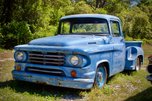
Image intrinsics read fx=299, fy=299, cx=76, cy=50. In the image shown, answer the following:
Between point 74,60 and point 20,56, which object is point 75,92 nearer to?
point 74,60

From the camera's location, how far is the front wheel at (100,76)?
756 cm

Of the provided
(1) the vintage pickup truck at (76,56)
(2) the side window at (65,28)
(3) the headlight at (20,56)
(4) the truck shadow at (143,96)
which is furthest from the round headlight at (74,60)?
(2) the side window at (65,28)

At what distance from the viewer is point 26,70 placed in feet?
24.1

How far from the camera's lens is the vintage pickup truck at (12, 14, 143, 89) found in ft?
22.3

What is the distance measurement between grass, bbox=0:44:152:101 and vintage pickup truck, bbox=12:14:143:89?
11.2 inches

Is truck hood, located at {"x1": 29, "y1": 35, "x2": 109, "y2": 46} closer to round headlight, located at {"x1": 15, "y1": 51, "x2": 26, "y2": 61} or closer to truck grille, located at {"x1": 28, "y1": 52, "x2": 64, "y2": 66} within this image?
truck grille, located at {"x1": 28, "y1": 52, "x2": 64, "y2": 66}

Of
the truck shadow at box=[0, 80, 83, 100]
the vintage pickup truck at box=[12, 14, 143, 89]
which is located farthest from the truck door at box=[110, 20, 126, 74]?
the truck shadow at box=[0, 80, 83, 100]

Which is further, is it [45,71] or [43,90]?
[43,90]

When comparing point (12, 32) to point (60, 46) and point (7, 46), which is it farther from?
point (60, 46)

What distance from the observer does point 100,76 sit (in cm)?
770

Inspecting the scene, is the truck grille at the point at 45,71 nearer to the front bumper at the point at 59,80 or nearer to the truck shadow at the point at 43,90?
the front bumper at the point at 59,80

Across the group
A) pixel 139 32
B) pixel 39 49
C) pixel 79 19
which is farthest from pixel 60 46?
pixel 139 32

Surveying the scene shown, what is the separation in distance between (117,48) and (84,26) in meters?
1.14

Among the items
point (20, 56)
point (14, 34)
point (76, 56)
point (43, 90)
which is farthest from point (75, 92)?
point (14, 34)
